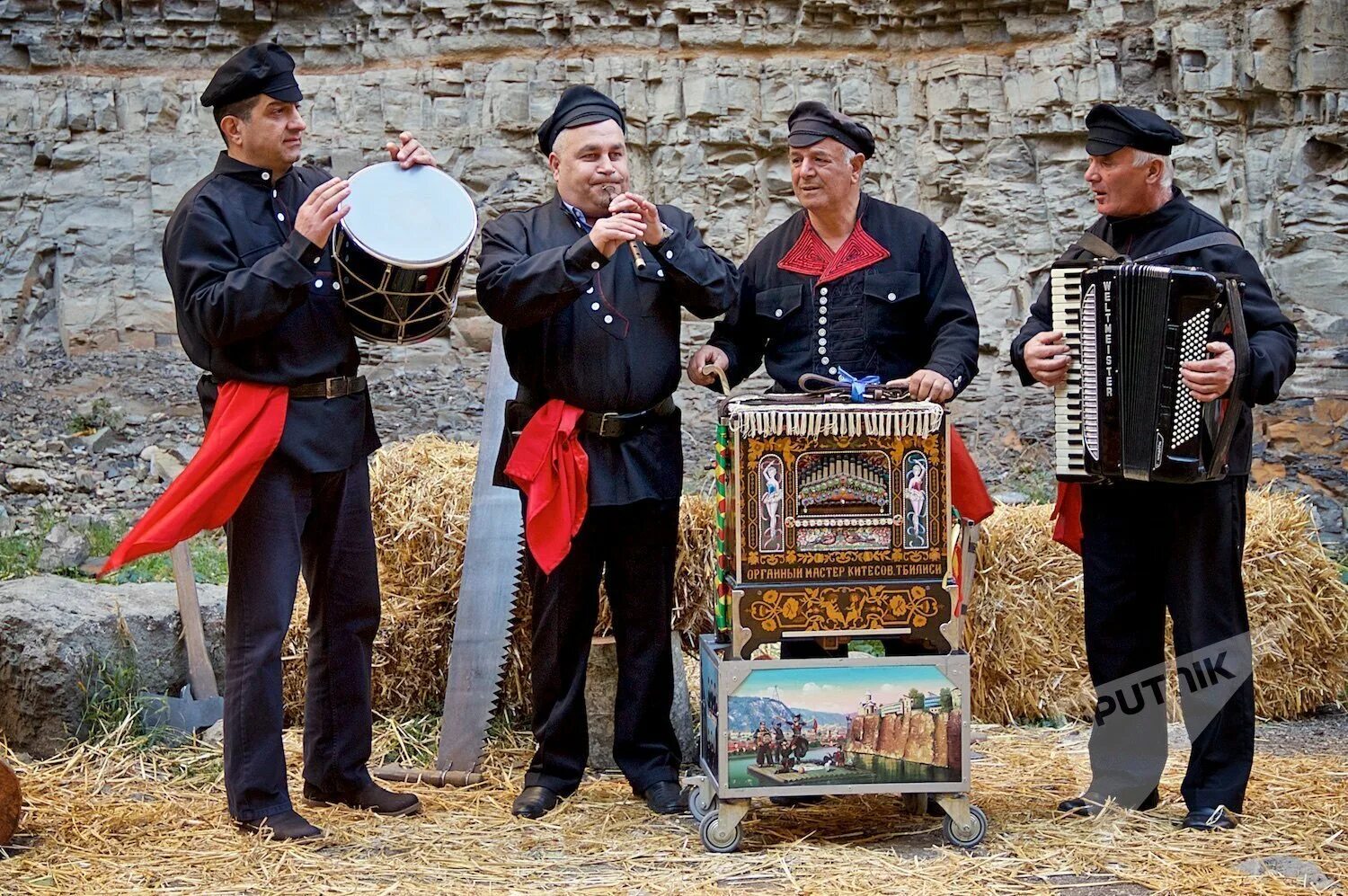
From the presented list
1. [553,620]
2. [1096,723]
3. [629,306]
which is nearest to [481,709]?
[553,620]

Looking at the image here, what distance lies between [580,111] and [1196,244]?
1808 millimetres

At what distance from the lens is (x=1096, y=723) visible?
4.25 meters

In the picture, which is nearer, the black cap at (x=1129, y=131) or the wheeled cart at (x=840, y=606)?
the wheeled cart at (x=840, y=606)

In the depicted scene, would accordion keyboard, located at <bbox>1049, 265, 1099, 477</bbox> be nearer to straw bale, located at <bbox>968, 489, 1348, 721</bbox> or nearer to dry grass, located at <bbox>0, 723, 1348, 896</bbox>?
dry grass, located at <bbox>0, 723, 1348, 896</bbox>

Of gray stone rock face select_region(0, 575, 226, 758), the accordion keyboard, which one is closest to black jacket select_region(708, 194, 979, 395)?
the accordion keyboard

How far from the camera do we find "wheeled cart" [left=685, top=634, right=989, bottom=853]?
376cm

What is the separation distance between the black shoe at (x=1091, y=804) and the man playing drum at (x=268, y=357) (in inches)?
85.6

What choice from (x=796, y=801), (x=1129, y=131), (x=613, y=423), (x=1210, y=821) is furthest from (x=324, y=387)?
(x=1210, y=821)

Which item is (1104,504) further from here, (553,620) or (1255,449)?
(1255,449)

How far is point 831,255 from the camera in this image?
4.21 metres

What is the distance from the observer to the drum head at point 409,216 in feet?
12.6

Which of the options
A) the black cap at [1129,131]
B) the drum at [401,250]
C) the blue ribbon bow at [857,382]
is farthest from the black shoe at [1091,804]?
the drum at [401,250]

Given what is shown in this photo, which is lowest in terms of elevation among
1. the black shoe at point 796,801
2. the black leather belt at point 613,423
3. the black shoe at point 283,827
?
the black shoe at point 796,801

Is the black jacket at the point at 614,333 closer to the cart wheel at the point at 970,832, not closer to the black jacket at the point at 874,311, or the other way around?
the black jacket at the point at 874,311
